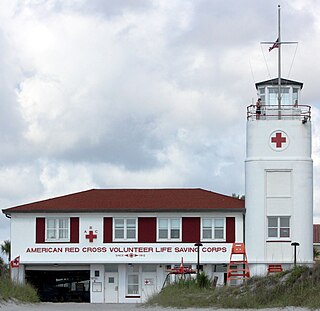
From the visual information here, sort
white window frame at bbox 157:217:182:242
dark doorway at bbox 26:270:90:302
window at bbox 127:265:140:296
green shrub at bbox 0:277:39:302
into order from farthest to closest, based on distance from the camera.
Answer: dark doorway at bbox 26:270:90:302, window at bbox 127:265:140:296, white window frame at bbox 157:217:182:242, green shrub at bbox 0:277:39:302

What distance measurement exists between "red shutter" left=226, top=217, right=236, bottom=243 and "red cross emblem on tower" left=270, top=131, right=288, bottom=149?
17.6 ft

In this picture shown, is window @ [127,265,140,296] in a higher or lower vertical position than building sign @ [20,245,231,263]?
lower

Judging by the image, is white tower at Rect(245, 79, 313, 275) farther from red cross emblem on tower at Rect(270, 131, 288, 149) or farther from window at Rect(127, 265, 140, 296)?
window at Rect(127, 265, 140, 296)

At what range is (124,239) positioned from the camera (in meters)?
57.6

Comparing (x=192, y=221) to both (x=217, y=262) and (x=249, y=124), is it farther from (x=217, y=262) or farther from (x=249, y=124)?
(x=249, y=124)

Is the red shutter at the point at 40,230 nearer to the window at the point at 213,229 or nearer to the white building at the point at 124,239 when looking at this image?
Answer: the white building at the point at 124,239

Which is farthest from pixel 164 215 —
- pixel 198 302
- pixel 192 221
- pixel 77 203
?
pixel 198 302

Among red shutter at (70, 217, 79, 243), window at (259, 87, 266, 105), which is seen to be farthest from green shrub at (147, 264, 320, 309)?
window at (259, 87, 266, 105)

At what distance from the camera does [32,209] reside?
5803 cm

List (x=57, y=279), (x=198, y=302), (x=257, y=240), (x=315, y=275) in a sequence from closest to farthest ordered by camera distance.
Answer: (x=315, y=275)
(x=198, y=302)
(x=257, y=240)
(x=57, y=279)

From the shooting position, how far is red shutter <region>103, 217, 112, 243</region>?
57656 millimetres

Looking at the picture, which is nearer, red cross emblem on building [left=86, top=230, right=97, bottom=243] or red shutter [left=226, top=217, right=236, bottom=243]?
red shutter [left=226, top=217, right=236, bottom=243]

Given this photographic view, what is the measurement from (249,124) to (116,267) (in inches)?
492

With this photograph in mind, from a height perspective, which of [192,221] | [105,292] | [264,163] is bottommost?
[105,292]
